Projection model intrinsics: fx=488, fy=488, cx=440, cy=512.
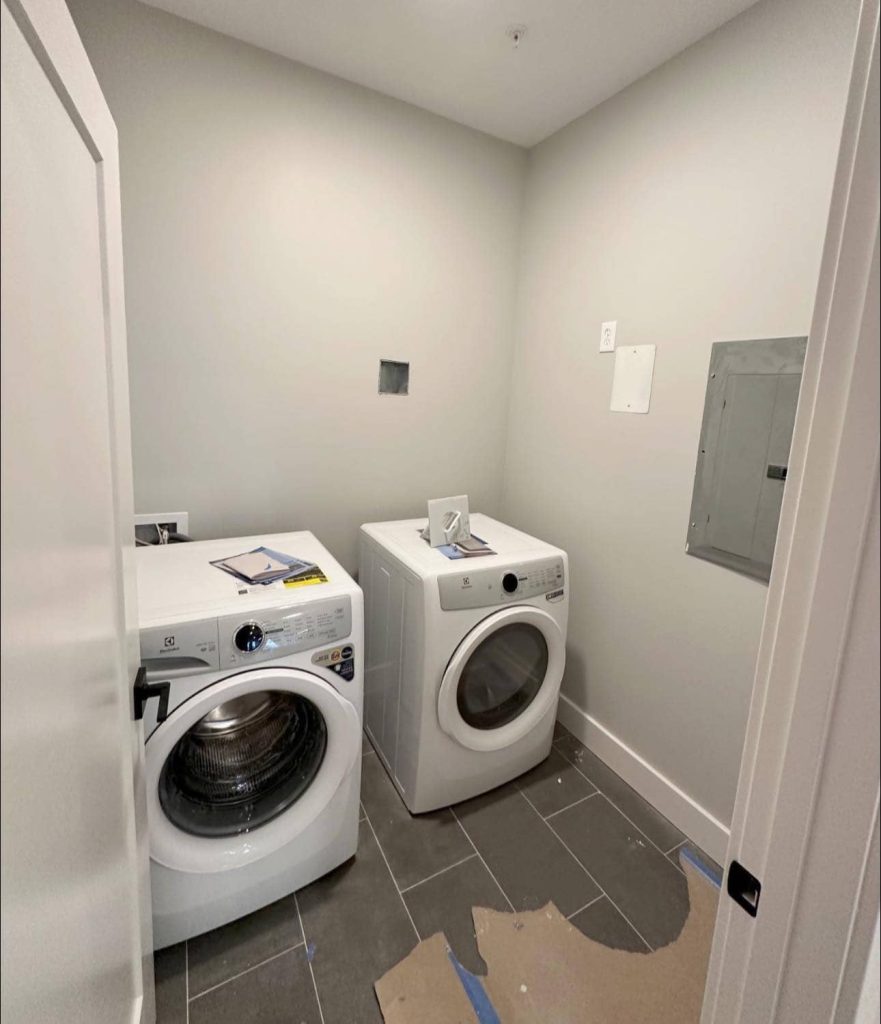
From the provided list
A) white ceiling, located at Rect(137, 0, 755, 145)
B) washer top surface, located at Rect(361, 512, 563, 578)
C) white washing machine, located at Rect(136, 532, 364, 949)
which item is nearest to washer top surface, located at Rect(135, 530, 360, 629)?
white washing machine, located at Rect(136, 532, 364, 949)

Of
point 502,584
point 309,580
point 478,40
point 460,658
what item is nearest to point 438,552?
point 502,584

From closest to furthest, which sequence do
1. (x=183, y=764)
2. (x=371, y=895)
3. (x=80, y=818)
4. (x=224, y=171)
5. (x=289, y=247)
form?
1. (x=80, y=818)
2. (x=183, y=764)
3. (x=371, y=895)
4. (x=224, y=171)
5. (x=289, y=247)

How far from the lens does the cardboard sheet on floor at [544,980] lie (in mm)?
1134

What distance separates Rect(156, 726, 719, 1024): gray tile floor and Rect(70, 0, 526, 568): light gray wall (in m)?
1.08

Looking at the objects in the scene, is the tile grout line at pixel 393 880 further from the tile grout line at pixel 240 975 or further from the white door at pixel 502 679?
the white door at pixel 502 679

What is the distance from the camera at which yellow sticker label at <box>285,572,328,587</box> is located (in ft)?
4.35

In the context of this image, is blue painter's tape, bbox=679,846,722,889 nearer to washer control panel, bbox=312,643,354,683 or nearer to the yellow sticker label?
washer control panel, bbox=312,643,354,683

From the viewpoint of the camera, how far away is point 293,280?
178 cm

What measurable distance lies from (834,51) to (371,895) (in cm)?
249

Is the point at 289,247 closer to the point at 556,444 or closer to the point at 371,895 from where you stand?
the point at 556,444

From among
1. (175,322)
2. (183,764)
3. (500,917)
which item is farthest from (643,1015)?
(175,322)

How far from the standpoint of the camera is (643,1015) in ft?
3.75

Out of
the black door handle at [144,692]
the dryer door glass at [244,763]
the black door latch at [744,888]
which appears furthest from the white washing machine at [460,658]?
the black door latch at [744,888]

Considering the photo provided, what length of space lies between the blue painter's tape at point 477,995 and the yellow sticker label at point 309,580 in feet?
3.32
